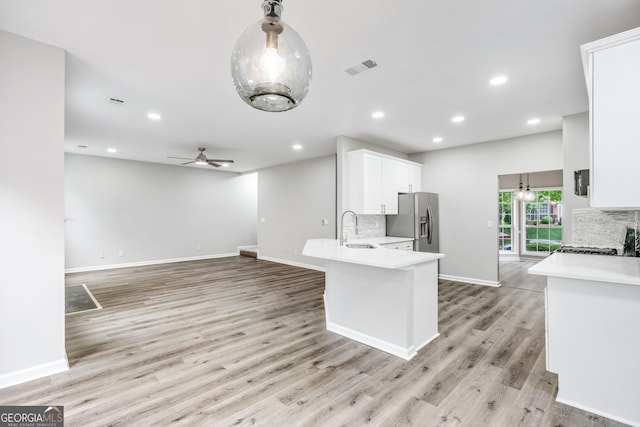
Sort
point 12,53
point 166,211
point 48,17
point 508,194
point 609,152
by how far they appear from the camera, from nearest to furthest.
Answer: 1. point 609,152
2. point 48,17
3. point 12,53
4. point 166,211
5. point 508,194

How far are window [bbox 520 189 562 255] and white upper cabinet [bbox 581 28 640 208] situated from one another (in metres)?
7.76

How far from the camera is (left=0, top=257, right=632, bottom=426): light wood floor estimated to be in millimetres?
1896

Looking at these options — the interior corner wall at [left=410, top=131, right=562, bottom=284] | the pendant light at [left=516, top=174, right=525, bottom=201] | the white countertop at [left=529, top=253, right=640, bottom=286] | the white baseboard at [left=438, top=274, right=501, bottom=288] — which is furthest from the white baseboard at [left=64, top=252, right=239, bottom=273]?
the pendant light at [left=516, top=174, right=525, bottom=201]

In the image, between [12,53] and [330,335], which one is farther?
[330,335]

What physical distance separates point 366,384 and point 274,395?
0.70 metres

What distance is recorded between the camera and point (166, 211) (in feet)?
25.3

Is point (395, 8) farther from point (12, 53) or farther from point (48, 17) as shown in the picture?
point (12, 53)

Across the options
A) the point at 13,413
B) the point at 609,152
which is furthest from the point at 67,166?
the point at 609,152

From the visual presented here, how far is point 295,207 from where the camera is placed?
294 inches

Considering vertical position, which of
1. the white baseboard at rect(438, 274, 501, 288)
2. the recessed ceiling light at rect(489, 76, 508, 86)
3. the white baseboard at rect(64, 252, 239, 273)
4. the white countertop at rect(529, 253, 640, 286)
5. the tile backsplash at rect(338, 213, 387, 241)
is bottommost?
the white baseboard at rect(438, 274, 501, 288)

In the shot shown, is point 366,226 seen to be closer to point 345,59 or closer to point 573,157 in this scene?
point 573,157

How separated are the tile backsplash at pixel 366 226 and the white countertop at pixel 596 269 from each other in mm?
2995

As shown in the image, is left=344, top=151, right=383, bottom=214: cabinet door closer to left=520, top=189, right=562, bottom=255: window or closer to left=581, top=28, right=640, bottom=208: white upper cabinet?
left=581, top=28, right=640, bottom=208: white upper cabinet

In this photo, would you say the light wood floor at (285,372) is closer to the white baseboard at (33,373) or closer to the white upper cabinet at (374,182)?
the white baseboard at (33,373)
